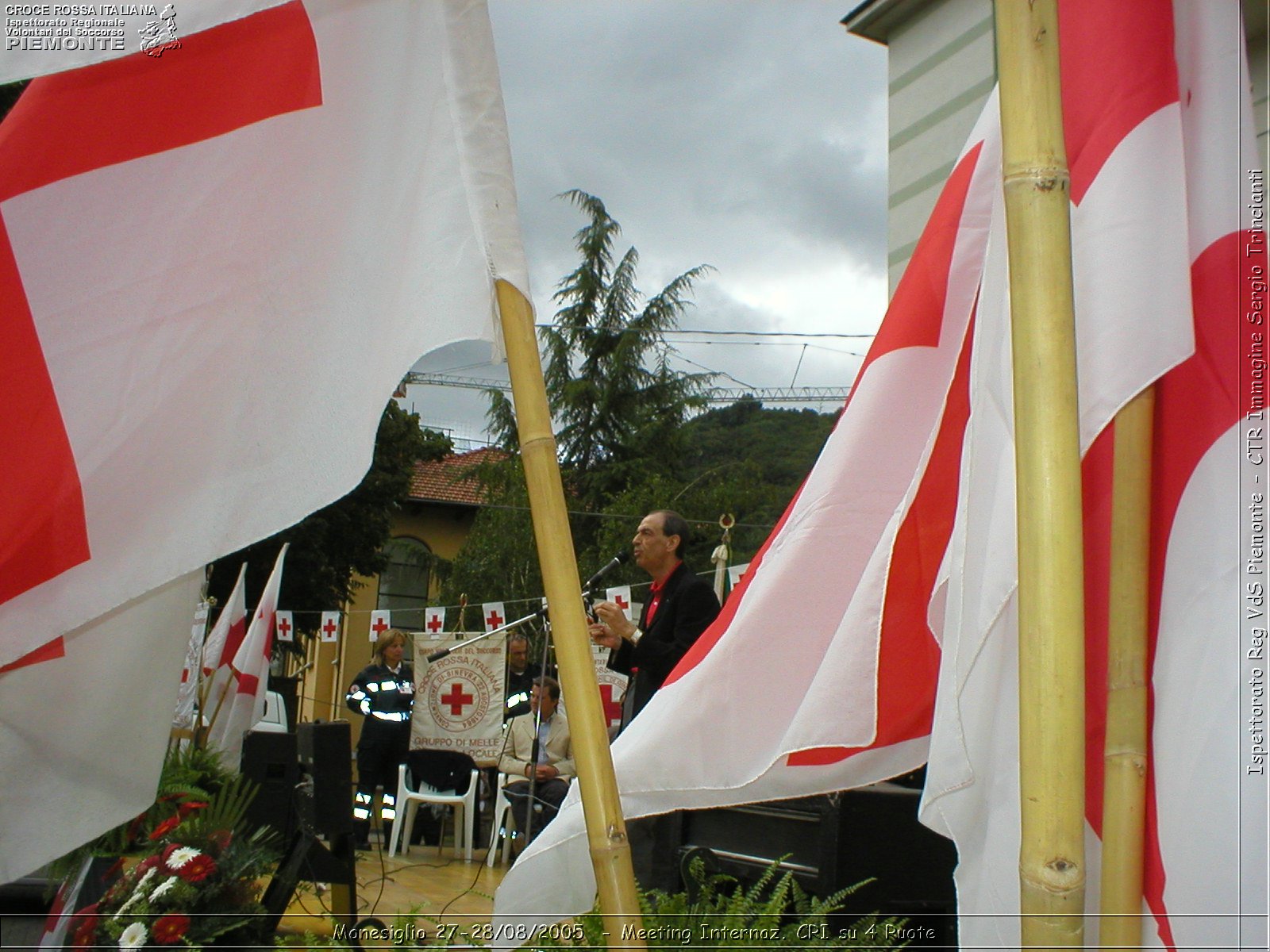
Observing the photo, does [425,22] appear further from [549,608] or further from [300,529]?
[300,529]

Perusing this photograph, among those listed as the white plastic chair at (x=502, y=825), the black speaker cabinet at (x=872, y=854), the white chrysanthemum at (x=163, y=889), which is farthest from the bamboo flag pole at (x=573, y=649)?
the white plastic chair at (x=502, y=825)

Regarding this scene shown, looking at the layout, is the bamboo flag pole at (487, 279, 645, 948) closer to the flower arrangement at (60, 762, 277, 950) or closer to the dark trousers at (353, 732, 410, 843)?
the flower arrangement at (60, 762, 277, 950)

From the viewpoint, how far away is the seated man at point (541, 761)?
827 cm

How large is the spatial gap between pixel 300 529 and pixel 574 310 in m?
9.25

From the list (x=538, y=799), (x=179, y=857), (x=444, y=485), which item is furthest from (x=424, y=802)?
(x=444, y=485)

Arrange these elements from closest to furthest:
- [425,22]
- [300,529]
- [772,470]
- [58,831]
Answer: [425,22] < [58,831] < [300,529] < [772,470]

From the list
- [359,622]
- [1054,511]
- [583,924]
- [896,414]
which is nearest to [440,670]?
[583,924]

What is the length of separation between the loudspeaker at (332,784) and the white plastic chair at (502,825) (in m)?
3.97

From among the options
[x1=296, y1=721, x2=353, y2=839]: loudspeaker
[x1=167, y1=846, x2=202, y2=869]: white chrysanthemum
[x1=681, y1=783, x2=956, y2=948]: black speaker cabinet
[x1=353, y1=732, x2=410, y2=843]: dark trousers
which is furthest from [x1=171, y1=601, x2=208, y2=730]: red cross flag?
[x1=681, y1=783, x2=956, y2=948]: black speaker cabinet

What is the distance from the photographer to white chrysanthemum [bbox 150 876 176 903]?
3461mm

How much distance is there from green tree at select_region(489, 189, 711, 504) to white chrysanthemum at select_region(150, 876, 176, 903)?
22781 millimetres

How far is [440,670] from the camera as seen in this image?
33.3 ft

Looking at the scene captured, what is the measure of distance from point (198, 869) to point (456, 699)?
256 inches

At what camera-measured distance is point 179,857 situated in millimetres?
3617
